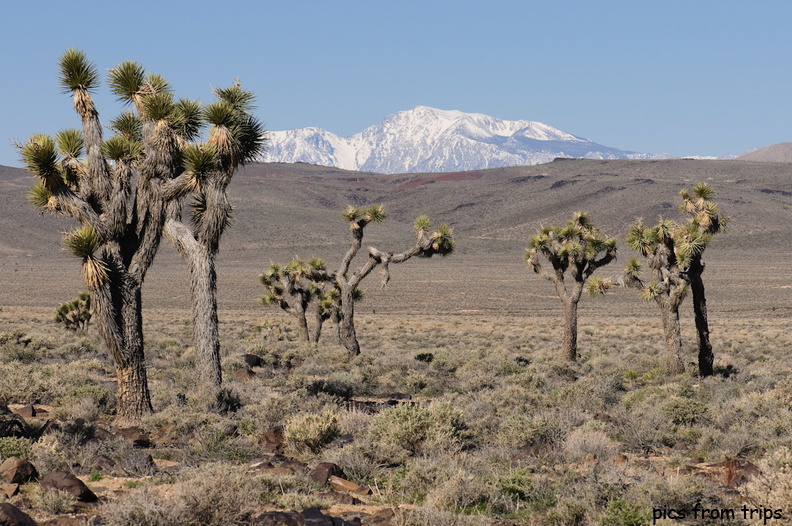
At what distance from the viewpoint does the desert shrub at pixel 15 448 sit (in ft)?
25.1

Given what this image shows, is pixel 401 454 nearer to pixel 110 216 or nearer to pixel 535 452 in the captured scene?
pixel 535 452

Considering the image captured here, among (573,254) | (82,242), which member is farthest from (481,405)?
(573,254)

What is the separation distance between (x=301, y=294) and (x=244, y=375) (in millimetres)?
10319

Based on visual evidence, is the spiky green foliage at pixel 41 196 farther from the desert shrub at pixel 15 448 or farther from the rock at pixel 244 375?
the rock at pixel 244 375

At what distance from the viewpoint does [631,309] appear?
46.7 metres

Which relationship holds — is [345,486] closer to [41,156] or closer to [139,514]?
[139,514]

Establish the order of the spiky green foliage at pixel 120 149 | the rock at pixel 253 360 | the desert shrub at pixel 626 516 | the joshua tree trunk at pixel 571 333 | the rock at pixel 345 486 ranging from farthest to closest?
the joshua tree trunk at pixel 571 333 → the rock at pixel 253 360 → the spiky green foliage at pixel 120 149 → the rock at pixel 345 486 → the desert shrub at pixel 626 516

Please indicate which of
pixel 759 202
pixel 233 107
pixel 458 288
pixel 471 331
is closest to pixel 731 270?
pixel 458 288

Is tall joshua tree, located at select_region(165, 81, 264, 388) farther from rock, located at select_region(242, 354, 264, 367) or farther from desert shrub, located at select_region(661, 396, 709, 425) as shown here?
desert shrub, located at select_region(661, 396, 709, 425)

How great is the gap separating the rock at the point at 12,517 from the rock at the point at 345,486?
284cm

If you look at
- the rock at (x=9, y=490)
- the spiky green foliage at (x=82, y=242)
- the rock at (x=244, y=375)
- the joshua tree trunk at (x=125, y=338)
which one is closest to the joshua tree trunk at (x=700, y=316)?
the rock at (x=244, y=375)

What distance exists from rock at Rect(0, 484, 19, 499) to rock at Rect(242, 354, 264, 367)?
11.3 metres

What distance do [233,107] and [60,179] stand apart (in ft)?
9.91

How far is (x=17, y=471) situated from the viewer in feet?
22.8
